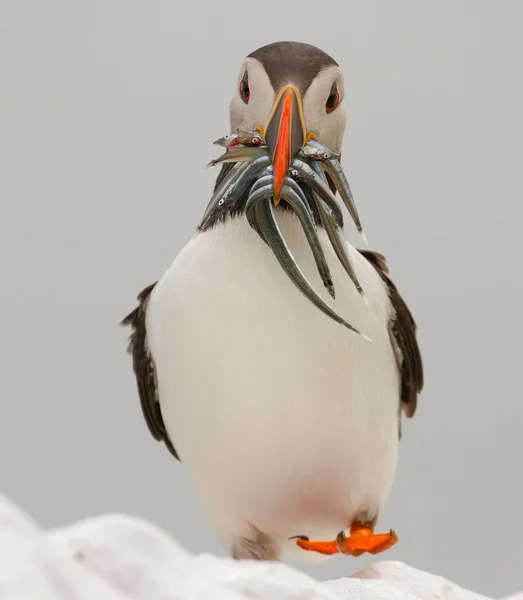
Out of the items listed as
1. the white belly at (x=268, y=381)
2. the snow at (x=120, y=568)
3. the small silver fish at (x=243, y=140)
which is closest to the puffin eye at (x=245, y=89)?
the small silver fish at (x=243, y=140)

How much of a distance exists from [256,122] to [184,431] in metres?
0.75

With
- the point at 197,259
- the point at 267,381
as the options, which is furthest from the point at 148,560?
the point at 197,259

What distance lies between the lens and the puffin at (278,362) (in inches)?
82.0

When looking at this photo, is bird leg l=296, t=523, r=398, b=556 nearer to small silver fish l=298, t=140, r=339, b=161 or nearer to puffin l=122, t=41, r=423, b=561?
puffin l=122, t=41, r=423, b=561

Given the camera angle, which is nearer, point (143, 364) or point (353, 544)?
point (353, 544)

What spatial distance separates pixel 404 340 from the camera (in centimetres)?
239

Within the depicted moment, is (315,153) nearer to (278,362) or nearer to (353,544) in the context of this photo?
(278,362)

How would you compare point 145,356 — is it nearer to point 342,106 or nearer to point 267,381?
point 267,381

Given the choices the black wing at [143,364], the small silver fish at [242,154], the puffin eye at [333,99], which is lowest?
the black wing at [143,364]

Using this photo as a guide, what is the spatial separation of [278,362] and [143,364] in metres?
0.48

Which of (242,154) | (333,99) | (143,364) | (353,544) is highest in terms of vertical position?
(333,99)

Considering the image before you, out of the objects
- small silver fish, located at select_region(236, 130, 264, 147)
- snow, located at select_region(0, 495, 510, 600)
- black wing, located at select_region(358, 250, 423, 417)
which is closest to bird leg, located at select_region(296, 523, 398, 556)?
black wing, located at select_region(358, 250, 423, 417)

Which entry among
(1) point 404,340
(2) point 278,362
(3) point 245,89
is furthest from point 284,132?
(1) point 404,340

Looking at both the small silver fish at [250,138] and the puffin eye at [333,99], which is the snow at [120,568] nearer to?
the small silver fish at [250,138]
